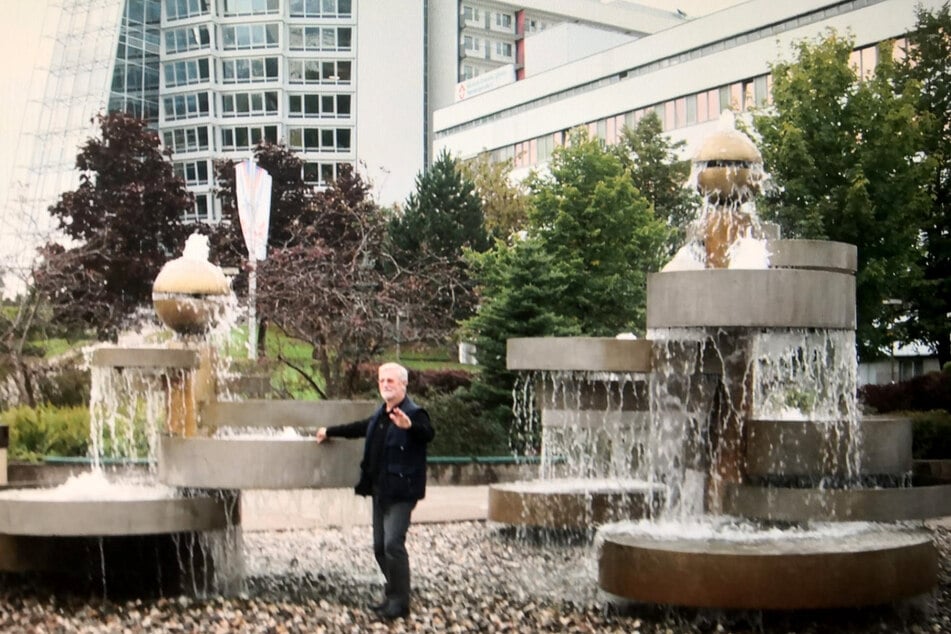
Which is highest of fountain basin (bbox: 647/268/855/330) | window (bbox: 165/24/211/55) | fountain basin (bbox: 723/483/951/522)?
window (bbox: 165/24/211/55)

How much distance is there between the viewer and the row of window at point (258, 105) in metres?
75.0

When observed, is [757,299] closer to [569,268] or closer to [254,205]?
[569,268]

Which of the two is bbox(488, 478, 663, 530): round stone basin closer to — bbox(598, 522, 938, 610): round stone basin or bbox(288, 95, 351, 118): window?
bbox(598, 522, 938, 610): round stone basin

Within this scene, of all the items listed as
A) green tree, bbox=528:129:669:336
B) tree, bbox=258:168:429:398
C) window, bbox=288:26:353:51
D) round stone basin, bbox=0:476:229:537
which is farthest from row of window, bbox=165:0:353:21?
round stone basin, bbox=0:476:229:537

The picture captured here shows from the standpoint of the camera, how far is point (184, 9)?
75250 mm

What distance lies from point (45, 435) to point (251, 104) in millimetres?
60265

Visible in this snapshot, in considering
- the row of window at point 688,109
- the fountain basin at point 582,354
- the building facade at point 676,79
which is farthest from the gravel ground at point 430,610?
the row of window at point 688,109

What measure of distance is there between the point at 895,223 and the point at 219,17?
184ft

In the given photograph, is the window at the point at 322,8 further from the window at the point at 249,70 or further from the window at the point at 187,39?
the window at the point at 187,39

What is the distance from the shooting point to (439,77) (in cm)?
8150

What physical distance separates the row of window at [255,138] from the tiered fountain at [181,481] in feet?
214

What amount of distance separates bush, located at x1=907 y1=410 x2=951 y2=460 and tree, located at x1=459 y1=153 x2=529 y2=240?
93.7 feet

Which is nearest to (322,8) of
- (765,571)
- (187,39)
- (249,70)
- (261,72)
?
(261,72)

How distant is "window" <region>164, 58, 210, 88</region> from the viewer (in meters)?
74.5
